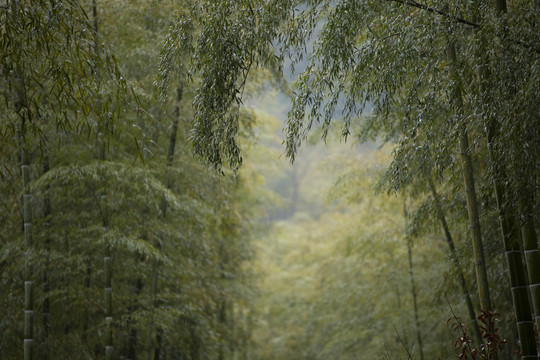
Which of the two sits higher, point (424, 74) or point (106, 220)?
point (424, 74)

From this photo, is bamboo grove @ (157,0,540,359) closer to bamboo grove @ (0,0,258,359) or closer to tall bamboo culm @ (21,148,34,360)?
bamboo grove @ (0,0,258,359)

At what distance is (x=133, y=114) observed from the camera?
5.75 meters

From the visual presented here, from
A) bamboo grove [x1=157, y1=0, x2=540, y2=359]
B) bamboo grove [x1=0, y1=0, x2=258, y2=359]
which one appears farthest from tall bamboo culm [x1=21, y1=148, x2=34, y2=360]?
bamboo grove [x1=157, y1=0, x2=540, y2=359]

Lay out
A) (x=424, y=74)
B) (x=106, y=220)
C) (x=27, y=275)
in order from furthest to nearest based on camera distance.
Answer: (x=106, y=220)
(x=27, y=275)
(x=424, y=74)

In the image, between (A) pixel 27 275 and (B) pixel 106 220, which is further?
(B) pixel 106 220

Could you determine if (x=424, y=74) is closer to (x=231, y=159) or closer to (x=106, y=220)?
(x=231, y=159)

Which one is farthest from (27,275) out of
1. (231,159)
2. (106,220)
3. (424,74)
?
(424,74)

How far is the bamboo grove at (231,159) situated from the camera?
3.17 metres

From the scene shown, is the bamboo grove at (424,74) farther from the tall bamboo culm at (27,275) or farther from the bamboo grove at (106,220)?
the tall bamboo culm at (27,275)

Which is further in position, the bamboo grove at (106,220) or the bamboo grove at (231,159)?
the bamboo grove at (106,220)

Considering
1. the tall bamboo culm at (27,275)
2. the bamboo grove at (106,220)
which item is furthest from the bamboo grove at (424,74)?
the tall bamboo culm at (27,275)

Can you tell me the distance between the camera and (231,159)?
12.6 feet

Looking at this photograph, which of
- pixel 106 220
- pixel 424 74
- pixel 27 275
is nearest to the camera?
pixel 424 74

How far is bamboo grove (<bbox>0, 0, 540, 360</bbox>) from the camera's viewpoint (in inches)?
125
